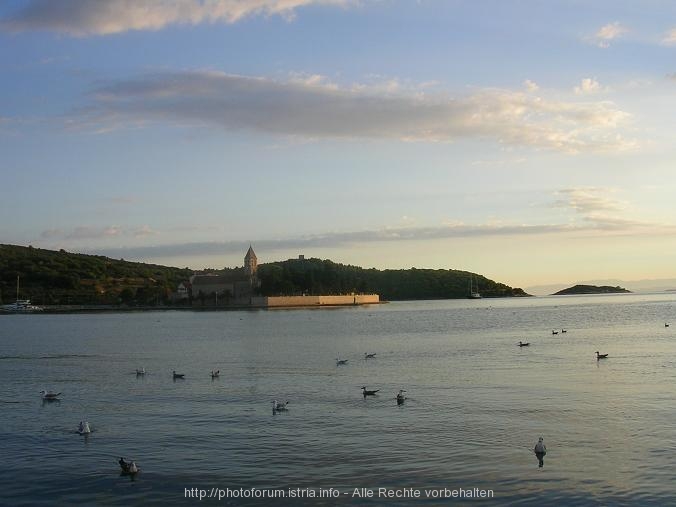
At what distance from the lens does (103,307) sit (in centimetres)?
18950

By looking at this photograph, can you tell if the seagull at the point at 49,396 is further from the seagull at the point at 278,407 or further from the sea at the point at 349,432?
the seagull at the point at 278,407

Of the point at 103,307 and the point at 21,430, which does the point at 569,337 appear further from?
the point at 103,307

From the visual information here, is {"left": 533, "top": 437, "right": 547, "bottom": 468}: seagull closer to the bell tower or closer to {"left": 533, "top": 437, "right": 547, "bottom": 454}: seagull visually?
{"left": 533, "top": 437, "right": 547, "bottom": 454}: seagull

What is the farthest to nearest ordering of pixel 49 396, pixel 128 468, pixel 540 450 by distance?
1. pixel 49 396
2. pixel 540 450
3. pixel 128 468

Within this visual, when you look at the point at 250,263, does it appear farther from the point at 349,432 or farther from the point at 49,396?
the point at 349,432

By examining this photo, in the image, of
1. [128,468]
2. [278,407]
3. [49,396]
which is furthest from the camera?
[49,396]

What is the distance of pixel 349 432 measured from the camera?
2467 cm

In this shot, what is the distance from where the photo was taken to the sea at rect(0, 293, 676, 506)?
18516mm

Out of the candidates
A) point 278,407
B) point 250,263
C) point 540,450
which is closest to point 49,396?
point 278,407

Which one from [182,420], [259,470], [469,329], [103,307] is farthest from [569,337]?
[103,307]

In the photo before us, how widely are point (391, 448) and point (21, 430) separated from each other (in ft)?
41.9

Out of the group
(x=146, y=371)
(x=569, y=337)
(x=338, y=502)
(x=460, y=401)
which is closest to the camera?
(x=338, y=502)

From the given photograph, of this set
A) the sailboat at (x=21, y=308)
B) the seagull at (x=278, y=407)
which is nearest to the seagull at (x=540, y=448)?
the seagull at (x=278, y=407)

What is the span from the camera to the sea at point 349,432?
1852 cm
